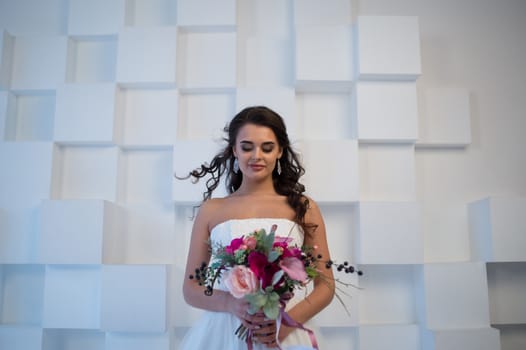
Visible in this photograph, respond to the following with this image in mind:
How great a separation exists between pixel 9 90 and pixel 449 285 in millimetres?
2965

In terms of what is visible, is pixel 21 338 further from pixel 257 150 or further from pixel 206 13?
pixel 206 13

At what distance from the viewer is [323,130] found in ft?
10.2

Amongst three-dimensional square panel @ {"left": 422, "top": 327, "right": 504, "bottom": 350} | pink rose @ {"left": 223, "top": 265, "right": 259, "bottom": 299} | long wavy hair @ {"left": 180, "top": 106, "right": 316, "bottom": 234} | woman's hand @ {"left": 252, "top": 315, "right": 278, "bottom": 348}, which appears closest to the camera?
pink rose @ {"left": 223, "top": 265, "right": 259, "bottom": 299}

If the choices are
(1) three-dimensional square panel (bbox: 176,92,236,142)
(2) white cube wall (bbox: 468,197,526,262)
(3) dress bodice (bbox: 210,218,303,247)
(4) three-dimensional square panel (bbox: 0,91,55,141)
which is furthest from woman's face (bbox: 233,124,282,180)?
(4) three-dimensional square panel (bbox: 0,91,55,141)

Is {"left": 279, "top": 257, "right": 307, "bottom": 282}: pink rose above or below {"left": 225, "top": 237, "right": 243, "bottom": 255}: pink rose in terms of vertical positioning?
below

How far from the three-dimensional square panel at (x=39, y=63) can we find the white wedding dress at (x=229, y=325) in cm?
170

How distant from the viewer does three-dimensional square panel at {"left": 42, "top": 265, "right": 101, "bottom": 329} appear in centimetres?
284

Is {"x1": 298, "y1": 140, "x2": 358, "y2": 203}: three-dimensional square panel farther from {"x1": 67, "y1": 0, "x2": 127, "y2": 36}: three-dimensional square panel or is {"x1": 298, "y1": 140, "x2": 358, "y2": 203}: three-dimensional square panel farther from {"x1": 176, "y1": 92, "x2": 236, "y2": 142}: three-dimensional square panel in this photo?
{"x1": 67, "y1": 0, "x2": 127, "y2": 36}: three-dimensional square panel

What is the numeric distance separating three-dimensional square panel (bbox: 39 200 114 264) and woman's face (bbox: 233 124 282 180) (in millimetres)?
1085

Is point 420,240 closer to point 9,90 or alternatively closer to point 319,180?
point 319,180

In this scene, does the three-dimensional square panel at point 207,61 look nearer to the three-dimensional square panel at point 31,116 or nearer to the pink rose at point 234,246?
the three-dimensional square panel at point 31,116

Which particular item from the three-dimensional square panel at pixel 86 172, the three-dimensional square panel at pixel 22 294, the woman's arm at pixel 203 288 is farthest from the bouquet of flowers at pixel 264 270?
the three-dimensional square panel at pixel 22 294

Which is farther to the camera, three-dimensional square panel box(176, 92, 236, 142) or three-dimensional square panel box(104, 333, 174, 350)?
three-dimensional square panel box(176, 92, 236, 142)

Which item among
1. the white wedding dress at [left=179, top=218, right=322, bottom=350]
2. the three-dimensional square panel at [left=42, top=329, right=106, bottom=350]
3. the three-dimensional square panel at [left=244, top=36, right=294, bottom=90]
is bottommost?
the three-dimensional square panel at [left=42, top=329, right=106, bottom=350]
